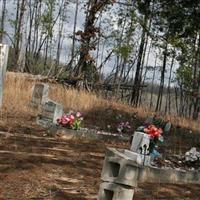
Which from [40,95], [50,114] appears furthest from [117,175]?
[40,95]

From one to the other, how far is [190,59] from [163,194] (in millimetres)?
29136

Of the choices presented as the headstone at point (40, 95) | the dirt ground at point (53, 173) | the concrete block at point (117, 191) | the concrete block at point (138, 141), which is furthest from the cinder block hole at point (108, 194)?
the headstone at point (40, 95)

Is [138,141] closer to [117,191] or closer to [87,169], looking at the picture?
[87,169]

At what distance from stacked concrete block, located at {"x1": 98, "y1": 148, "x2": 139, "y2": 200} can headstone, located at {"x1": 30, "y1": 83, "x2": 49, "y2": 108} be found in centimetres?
1136

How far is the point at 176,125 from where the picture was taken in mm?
17141

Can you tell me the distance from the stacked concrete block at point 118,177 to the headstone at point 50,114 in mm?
8948

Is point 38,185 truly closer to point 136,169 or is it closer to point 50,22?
point 136,169

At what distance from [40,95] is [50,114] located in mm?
2345

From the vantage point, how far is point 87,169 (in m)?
7.48

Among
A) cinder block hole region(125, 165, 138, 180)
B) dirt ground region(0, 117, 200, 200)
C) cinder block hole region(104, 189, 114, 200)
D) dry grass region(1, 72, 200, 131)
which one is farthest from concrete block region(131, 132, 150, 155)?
dry grass region(1, 72, 200, 131)

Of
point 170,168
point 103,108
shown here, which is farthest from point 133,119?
point 170,168

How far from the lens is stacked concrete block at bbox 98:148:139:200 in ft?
12.0

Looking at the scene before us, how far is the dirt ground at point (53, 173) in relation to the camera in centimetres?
574

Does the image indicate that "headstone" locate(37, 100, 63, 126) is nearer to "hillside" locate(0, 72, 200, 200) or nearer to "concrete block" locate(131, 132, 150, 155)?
"hillside" locate(0, 72, 200, 200)
